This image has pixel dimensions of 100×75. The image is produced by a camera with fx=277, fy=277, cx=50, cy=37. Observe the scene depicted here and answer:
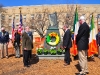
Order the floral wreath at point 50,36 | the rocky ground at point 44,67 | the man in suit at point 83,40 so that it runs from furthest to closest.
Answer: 1. the floral wreath at point 50,36
2. the rocky ground at point 44,67
3. the man in suit at point 83,40

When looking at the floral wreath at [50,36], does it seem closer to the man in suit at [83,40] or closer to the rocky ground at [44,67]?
the rocky ground at [44,67]

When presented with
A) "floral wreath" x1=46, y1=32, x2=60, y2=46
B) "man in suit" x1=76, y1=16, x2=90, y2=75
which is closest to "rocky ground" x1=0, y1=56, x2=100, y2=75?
"man in suit" x1=76, y1=16, x2=90, y2=75

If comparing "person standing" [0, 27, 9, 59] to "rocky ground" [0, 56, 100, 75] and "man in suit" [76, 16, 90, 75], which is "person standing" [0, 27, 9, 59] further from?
"man in suit" [76, 16, 90, 75]

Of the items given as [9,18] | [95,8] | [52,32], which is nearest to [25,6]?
A: [9,18]

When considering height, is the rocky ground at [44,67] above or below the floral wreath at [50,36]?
below

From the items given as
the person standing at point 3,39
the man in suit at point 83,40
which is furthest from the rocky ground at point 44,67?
the person standing at point 3,39

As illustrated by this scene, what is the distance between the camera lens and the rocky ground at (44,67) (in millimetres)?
11711

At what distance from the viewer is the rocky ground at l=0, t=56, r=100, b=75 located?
11711mm

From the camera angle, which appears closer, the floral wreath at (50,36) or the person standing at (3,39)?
the floral wreath at (50,36)

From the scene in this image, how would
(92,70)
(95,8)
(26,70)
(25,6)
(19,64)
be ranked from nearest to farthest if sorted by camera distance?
(92,70)
(26,70)
(19,64)
(95,8)
(25,6)

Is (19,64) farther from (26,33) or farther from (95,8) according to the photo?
(95,8)

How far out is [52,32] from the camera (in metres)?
15.4

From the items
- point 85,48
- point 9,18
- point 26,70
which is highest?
point 9,18

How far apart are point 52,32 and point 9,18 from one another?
52385 millimetres
